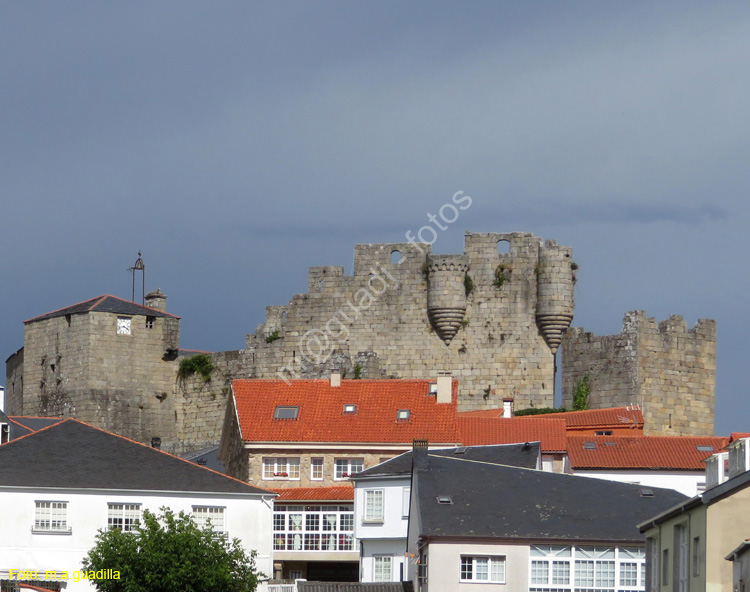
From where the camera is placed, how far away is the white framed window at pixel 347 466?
210 ft

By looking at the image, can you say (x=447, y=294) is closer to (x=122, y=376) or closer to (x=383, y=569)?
(x=122, y=376)

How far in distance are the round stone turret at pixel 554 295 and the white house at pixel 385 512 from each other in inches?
848

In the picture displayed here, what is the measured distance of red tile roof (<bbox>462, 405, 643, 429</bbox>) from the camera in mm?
72562

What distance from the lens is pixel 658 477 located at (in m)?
62.4

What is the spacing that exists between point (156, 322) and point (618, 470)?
2732cm

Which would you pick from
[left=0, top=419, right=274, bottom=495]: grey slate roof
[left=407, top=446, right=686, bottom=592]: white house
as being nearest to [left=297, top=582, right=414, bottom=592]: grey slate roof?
[left=407, top=446, right=686, bottom=592]: white house

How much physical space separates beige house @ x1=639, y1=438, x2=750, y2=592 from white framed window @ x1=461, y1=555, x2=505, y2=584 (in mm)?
7230

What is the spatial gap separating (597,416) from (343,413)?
11.6m

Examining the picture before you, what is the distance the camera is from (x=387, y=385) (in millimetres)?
67562

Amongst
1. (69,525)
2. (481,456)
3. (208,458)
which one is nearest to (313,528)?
(481,456)

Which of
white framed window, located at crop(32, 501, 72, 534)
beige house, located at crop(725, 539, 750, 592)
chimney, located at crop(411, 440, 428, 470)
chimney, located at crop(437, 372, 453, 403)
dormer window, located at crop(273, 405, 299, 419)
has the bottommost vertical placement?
beige house, located at crop(725, 539, 750, 592)

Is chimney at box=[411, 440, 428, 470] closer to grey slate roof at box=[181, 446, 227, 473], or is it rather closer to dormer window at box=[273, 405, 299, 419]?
dormer window at box=[273, 405, 299, 419]

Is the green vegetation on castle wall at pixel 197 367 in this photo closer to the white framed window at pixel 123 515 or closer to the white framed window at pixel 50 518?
the white framed window at pixel 123 515

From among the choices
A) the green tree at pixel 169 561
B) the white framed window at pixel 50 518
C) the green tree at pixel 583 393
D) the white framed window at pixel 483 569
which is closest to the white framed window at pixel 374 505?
the green tree at pixel 169 561
